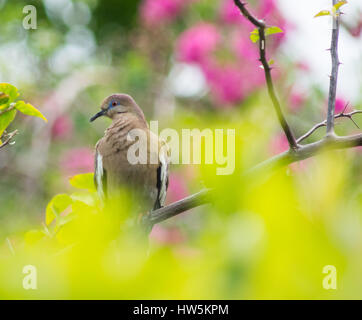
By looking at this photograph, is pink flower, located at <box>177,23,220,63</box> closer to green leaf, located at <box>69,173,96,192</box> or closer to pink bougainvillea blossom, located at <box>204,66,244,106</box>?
pink bougainvillea blossom, located at <box>204,66,244,106</box>

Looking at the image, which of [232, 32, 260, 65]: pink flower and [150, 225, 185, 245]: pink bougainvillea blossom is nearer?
[150, 225, 185, 245]: pink bougainvillea blossom

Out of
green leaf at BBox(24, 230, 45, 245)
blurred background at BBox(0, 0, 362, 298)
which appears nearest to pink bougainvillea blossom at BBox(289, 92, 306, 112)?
blurred background at BBox(0, 0, 362, 298)

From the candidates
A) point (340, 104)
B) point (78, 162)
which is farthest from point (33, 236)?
point (78, 162)

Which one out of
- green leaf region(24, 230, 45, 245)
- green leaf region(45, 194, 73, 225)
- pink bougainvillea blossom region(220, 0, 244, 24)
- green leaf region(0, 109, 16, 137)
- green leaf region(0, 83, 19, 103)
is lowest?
green leaf region(24, 230, 45, 245)

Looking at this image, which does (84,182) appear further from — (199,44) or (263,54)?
(199,44)

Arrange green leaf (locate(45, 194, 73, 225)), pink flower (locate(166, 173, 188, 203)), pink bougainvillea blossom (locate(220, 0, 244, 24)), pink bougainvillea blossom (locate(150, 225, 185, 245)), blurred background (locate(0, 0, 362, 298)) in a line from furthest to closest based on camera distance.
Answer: pink bougainvillea blossom (locate(220, 0, 244, 24))
pink flower (locate(166, 173, 188, 203))
pink bougainvillea blossom (locate(150, 225, 185, 245))
green leaf (locate(45, 194, 73, 225))
blurred background (locate(0, 0, 362, 298))

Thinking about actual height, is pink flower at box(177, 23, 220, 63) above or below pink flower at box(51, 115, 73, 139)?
above

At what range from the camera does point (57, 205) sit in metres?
1.29

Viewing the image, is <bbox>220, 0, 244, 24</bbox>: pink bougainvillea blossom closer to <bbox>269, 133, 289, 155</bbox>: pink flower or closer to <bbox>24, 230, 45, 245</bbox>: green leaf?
<bbox>269, 133, 289, 155</bbox>: pink flower

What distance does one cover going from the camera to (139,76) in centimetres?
432

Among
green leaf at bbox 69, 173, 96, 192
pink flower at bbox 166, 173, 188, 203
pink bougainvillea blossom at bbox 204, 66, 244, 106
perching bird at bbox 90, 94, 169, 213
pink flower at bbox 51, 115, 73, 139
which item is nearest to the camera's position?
green leaf at bbox 69, 173, 96, 192

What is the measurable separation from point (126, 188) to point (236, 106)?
1.43 m

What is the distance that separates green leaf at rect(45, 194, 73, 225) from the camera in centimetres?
129
